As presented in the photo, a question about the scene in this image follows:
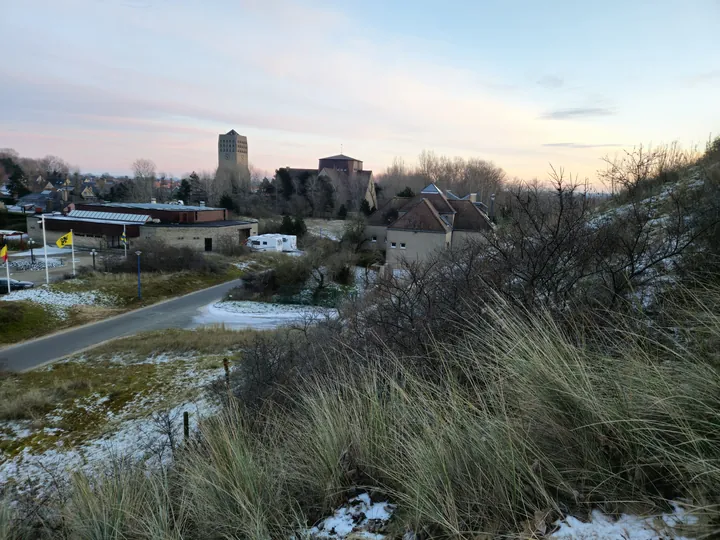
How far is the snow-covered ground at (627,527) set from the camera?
1.71 m

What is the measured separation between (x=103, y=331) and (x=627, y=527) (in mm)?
23579

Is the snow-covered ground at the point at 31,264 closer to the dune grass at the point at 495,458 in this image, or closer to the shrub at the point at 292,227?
the shrub at the point at 292,227

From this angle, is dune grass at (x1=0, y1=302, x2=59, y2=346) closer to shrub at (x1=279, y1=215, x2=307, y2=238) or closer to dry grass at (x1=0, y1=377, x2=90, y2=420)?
dry grass at (x1=0, y1=377, x2=90, y2=420)

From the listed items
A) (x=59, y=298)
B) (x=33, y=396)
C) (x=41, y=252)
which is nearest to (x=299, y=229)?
(x=41, y=252)

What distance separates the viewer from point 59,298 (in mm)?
23969

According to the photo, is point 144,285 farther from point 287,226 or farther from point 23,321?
point 287,226

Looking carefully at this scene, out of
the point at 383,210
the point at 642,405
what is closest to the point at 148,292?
the point at 383,210

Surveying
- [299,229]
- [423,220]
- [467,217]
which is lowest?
[299,229]

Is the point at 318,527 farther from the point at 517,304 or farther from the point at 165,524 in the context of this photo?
the point at 517,304

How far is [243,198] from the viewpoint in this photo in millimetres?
68875

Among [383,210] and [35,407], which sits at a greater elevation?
[383,210]

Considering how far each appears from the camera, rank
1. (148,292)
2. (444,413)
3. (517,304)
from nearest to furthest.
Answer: (444,413)
(517,304)
(148,292)

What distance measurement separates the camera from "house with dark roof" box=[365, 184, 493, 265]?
33.2 metres

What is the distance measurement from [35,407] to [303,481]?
13353 millimetres
